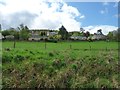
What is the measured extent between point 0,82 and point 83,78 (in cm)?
449

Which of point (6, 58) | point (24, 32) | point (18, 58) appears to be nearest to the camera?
point (6, 58)

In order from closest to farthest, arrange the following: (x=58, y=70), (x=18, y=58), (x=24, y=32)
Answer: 1. (x=58, y=70)
2. (x=18, y=58)
3. (x=24, y=32)

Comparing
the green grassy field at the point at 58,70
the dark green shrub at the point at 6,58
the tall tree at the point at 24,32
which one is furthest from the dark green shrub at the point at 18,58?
the tall tree at the point at 24,32

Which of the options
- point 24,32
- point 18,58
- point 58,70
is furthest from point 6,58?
point 24,32

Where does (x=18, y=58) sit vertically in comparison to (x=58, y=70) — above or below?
above

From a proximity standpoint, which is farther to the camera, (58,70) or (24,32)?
(24,32)

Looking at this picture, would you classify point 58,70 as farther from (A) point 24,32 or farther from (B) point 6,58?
(A) point 24,32

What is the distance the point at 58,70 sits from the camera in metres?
18.7

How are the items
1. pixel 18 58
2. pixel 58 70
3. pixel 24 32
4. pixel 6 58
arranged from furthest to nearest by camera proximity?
pixel 24 32
pixel 18 58
pixel 6 58
pixel 58 70

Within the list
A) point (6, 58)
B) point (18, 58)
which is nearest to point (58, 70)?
point (18, 58)

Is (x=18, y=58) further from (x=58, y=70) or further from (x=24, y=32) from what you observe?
(x=24, y=32)

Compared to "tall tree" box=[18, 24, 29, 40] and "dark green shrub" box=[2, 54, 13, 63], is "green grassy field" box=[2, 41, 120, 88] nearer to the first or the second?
"dark green shrub" box=[2, 54, 13, 63]

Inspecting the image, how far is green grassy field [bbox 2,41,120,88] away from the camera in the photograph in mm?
17422

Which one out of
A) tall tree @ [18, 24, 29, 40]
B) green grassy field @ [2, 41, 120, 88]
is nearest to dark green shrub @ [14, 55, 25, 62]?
green grassy field @ [2, 41, 120, 88]
